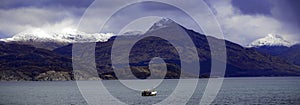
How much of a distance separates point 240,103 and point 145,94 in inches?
2148

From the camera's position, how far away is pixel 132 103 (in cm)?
13512

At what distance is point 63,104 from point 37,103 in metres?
11.1

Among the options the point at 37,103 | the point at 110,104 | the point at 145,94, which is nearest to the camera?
the point at 110,104

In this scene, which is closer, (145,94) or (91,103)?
(91,103)

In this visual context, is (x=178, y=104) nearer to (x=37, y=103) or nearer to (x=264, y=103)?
(x=264, y=103)

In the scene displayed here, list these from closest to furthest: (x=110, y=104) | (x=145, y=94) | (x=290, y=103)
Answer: (x=290, y=103)
(x=110, y=104)
(x=145, y=94)

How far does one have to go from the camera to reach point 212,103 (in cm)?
12781

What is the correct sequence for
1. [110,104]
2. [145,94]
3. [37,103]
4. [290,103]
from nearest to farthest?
[290,103] < [110,104] < [37,103] < [145,94]

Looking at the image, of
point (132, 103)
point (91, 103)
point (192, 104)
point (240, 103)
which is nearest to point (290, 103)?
point (240, 103)

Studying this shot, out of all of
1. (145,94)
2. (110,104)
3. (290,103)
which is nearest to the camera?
(290,103)

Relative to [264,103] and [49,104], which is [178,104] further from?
[49,104]

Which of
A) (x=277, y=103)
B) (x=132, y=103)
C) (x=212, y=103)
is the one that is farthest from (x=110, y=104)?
(x=277, y=103)

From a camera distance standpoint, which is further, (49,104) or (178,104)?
(49,104)

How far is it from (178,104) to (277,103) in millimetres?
29638
